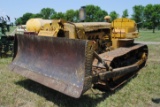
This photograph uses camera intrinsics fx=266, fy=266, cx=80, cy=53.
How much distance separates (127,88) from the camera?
642 centimetres

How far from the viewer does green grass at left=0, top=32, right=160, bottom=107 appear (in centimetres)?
539

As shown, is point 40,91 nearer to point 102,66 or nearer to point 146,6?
point 102,66

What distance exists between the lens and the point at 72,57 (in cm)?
524

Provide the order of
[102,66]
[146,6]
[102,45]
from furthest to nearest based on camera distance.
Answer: [146,6] → [102,45] → [102,66]

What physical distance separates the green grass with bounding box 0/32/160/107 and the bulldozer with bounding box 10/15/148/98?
325mm

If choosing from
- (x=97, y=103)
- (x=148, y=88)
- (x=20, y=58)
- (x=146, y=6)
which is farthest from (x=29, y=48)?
(x=146, y=6)

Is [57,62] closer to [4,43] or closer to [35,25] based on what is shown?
[35,25]

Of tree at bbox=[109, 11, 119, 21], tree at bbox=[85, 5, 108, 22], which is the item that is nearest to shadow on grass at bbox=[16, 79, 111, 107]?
tree at bbox=[109, 11, 119, 21]

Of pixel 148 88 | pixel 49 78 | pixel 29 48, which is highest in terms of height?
pixel 29 48

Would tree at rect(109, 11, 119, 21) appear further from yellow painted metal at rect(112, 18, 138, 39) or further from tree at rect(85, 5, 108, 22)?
yellow painted metal at rect(112, 18, 138, 39)

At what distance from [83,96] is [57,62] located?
3.08 feet

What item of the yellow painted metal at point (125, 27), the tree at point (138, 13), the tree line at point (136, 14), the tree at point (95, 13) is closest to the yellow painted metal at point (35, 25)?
the yellow painted metal at point (125, 27)

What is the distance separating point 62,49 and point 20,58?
1.72m

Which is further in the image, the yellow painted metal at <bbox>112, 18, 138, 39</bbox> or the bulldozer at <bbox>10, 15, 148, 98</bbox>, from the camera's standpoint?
the yellow painted metal at <bbox>112, 18, 138, 39</bbox>
